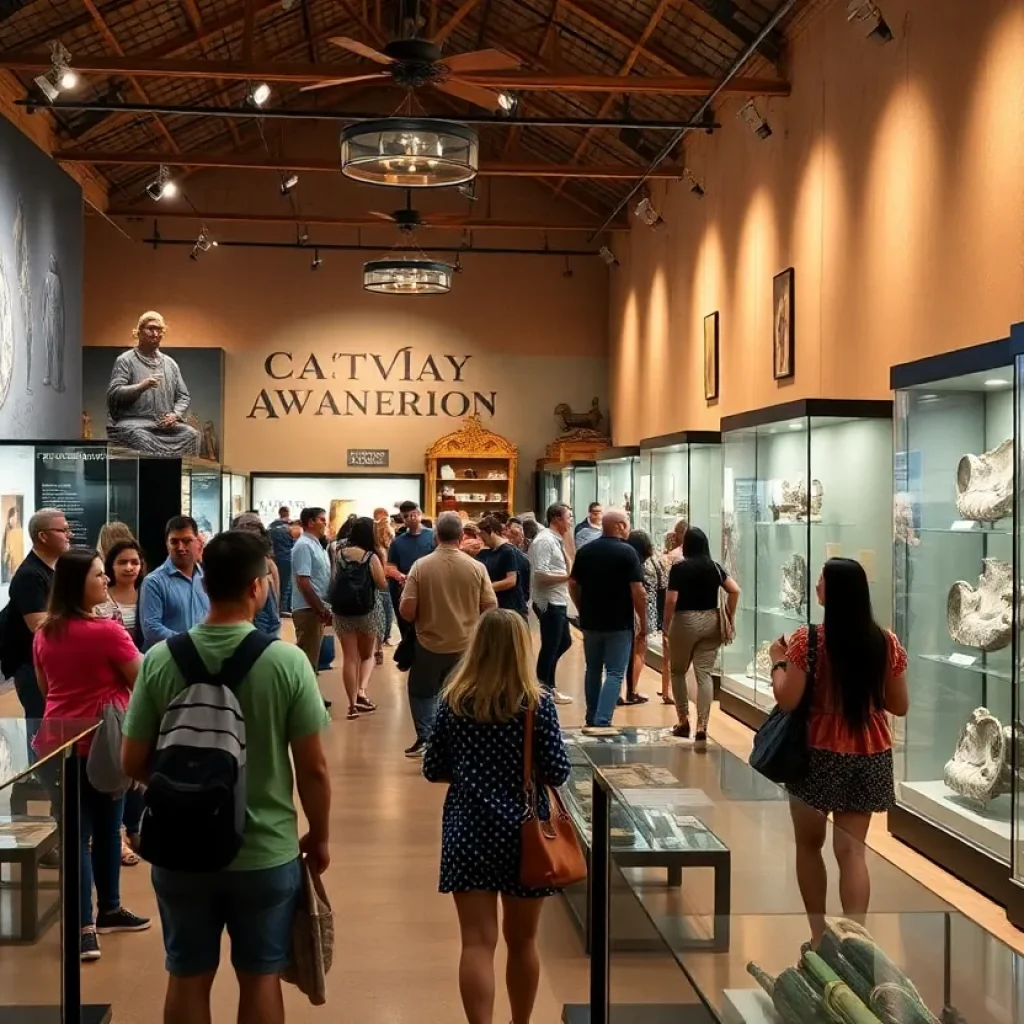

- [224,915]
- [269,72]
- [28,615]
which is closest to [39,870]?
[224,915]

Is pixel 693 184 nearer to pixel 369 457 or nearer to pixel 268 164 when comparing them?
pixel 268 164

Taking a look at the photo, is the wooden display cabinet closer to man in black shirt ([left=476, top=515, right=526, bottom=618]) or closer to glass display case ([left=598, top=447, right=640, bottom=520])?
glass display case ([left=598, top=447, right=640, bottom=520])

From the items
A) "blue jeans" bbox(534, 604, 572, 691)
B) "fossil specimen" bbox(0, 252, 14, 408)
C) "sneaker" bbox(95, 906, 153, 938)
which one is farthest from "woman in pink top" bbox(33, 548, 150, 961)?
"fossil specimen" bbox(0, 252, 14, 408)

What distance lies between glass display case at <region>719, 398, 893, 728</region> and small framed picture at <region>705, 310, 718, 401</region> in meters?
3.97

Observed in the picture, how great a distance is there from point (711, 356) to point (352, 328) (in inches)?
366

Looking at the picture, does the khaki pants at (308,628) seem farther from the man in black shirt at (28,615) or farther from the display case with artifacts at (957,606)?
the display case with artifacts at (957,606)

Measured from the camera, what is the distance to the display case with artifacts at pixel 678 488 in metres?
12.5

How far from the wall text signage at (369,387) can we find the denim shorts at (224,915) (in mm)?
19386

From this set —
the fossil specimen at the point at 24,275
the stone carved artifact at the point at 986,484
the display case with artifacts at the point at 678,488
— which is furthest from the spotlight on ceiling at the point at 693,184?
the stone carved artifact at the point at 986,484

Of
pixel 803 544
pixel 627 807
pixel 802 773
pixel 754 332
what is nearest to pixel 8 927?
pixel 627 807

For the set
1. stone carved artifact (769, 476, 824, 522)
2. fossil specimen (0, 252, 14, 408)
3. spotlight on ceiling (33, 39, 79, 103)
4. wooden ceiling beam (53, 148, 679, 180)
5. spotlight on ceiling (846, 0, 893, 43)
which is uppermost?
wooden ceiling beam (53, 148, 679, 180)

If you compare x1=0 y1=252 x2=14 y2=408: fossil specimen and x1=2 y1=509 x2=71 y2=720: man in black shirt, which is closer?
x1=2 y1=509 x2=71 y2=720: man in black shirt

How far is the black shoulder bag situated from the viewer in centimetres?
455

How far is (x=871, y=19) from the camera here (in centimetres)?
903
